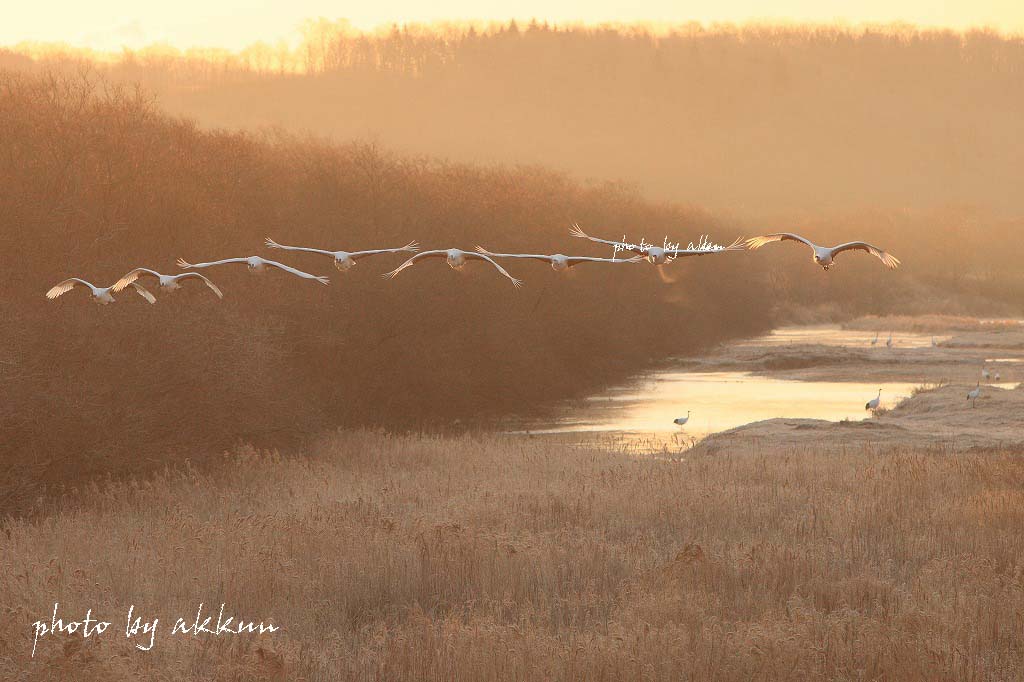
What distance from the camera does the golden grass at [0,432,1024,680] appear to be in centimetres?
1606

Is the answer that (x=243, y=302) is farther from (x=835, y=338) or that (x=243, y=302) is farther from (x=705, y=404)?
(x=835, y=338)

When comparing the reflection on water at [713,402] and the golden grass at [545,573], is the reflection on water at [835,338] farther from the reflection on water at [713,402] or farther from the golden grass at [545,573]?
the golden grass at [545,573]

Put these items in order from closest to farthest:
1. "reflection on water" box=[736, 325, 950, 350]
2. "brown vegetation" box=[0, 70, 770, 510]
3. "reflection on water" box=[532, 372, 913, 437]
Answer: "brown vegetation" box=[0, 70, 770, 510] → "reflection on water" box=[532, 372, 913, 437] → "reflection on water" box=[736, 325, 950, 350]

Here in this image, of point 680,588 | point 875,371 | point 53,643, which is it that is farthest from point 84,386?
point 875,371

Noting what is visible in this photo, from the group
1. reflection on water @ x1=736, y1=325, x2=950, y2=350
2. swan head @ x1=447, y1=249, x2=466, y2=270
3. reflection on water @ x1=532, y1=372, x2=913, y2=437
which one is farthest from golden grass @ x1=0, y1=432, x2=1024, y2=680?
reflection on water @ x1=736, y1=325, x2=950, y2=350

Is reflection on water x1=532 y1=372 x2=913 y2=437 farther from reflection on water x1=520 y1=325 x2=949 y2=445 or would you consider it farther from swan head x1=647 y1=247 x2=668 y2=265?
swan head x1=647 y1=247 x2=668 y2=265

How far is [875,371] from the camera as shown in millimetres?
77500

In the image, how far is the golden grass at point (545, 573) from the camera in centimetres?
1606

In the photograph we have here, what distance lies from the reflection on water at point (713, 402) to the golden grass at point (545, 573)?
62.8 feet

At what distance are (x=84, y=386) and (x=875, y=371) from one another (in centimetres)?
5958

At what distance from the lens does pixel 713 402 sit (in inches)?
2371

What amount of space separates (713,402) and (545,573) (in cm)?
4040

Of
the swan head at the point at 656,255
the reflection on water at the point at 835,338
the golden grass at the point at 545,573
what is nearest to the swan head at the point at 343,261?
the swan head at the point at 656,255

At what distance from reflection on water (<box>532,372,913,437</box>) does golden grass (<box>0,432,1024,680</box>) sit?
19.1m
